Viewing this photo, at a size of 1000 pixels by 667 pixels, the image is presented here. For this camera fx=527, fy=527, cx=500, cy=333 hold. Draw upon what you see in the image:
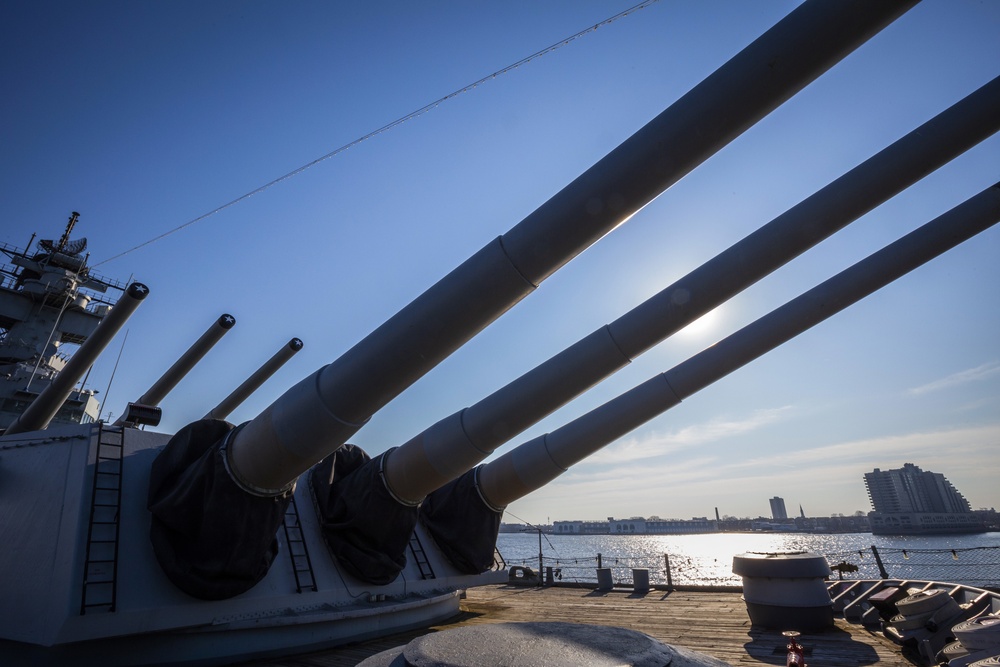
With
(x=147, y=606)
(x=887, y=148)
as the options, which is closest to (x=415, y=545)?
(x=147, y=606)

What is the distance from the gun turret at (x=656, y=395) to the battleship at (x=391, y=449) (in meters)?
0.03

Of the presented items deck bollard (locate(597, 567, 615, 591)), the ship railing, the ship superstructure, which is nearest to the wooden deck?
deck bollard (locate(597, 567, 615, 591))

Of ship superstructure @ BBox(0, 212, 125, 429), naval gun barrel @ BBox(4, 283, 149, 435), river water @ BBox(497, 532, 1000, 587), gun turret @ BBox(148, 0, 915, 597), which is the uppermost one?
ship superstructure @ BBox(0, 212, 125, 429)

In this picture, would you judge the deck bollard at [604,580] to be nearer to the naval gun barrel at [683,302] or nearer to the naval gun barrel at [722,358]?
the naval gun barrel at [722,358]

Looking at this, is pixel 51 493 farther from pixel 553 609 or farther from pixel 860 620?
pixel 860 620

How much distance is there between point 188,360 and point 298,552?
4.85 m

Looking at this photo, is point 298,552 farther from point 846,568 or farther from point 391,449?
point 846,568

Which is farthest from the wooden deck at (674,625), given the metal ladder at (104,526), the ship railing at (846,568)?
the metal ladder at (104,526)

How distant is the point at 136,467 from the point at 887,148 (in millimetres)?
9160

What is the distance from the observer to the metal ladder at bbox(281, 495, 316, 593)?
6.72 metres

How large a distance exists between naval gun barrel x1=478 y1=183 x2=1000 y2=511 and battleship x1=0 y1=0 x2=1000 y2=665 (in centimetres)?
3

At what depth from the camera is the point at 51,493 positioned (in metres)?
5.79

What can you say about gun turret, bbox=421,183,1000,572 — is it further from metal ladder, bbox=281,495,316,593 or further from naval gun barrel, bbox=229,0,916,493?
naval gun barrel, bbox=229,0,916,493

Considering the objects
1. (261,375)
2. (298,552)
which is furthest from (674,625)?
(261,375)
